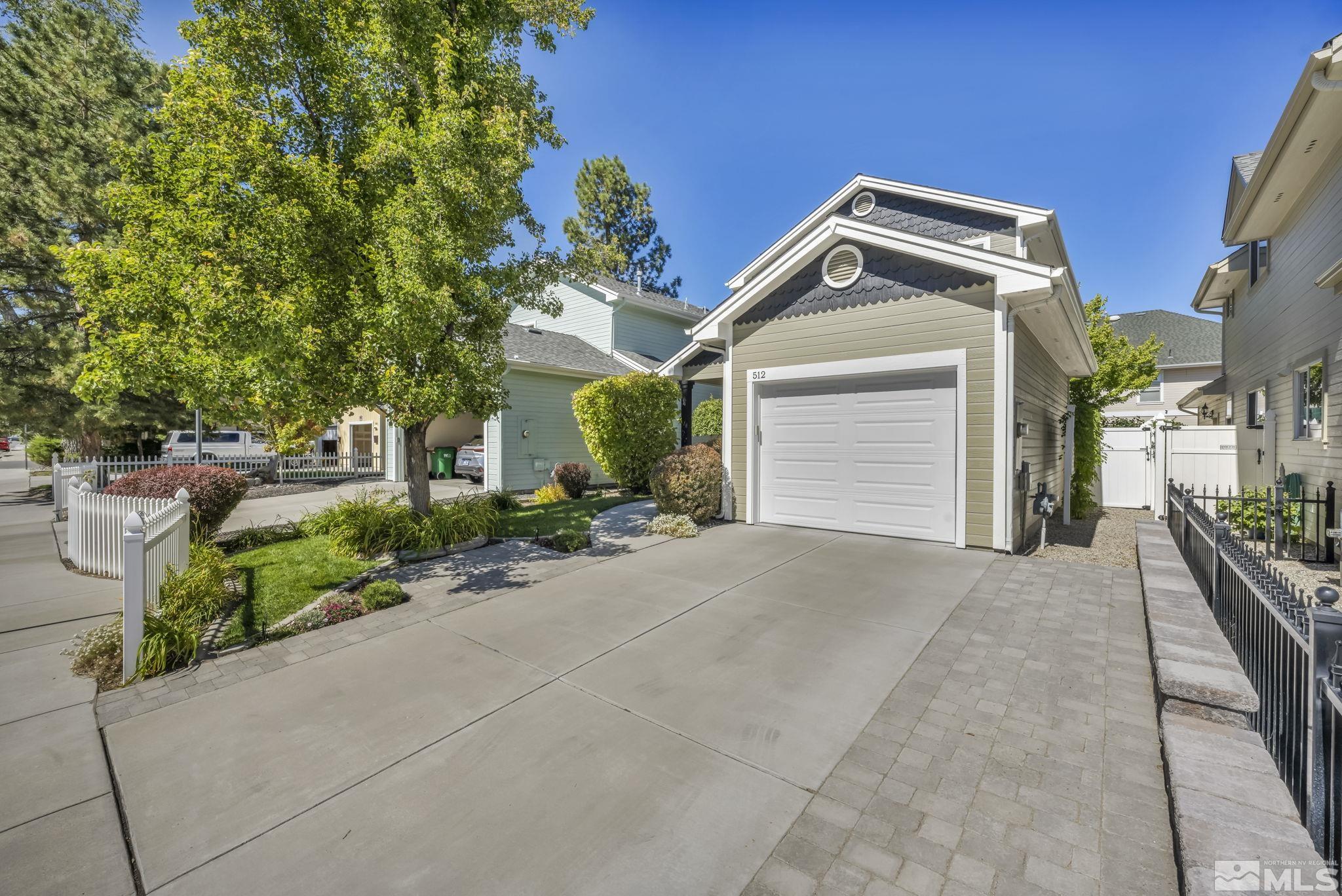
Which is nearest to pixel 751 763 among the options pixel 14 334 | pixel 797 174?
pixel 797 174

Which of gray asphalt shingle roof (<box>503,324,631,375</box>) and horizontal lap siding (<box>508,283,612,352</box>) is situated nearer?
gray asphalt shingle roof (<box>503,324,631,375</box>)

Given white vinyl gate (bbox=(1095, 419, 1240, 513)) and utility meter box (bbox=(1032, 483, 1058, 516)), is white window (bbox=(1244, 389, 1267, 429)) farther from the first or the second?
utility meter box (bbox=(1032, 483, 1058, 516))

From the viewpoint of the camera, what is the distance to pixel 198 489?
7.53 metres

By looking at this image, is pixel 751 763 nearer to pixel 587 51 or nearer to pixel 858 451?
pixel 858 451

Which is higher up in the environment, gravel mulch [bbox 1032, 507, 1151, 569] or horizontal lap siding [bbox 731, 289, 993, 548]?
horizontal lap siding [bbox 731, 289, 993, 548]

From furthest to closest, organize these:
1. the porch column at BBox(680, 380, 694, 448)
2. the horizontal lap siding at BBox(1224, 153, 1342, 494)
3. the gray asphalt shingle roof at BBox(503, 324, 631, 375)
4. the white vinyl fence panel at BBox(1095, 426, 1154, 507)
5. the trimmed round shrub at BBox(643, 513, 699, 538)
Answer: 1. the gray asphalt shingle roof at BBox(503, 324, 631, 375)
2. the white vinyl fence panel at BBox(1095, 426, 1154, 507)
3. the porch column at BBox(680, 380, 694, 448)
4. the trimmed round shrub at BBox(643, 513, 699, 538)
5. the horizontal lap siding at BBox(1224, 153, 1342, 494)

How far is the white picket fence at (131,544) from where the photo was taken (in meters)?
3.76

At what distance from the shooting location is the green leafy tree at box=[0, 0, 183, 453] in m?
13.0

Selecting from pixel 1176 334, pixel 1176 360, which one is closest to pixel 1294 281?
pixel 1176 360

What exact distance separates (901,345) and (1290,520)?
20.8ft

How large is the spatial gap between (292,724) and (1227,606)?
642cm

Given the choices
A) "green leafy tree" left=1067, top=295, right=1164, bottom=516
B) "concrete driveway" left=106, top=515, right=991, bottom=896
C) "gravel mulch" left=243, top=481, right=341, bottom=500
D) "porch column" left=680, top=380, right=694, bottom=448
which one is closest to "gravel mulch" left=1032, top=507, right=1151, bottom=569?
"green leafy tree" left=1067, top=295, right=1164, bottom=516

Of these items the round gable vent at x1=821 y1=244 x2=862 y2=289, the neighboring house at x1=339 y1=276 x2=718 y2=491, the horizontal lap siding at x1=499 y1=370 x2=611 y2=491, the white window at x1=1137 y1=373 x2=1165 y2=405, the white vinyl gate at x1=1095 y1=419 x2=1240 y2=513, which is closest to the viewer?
the round gable vent at x1=821 y1=244 x2=862 y2=289

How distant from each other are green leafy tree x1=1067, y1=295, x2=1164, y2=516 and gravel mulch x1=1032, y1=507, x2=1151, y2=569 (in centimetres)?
67
